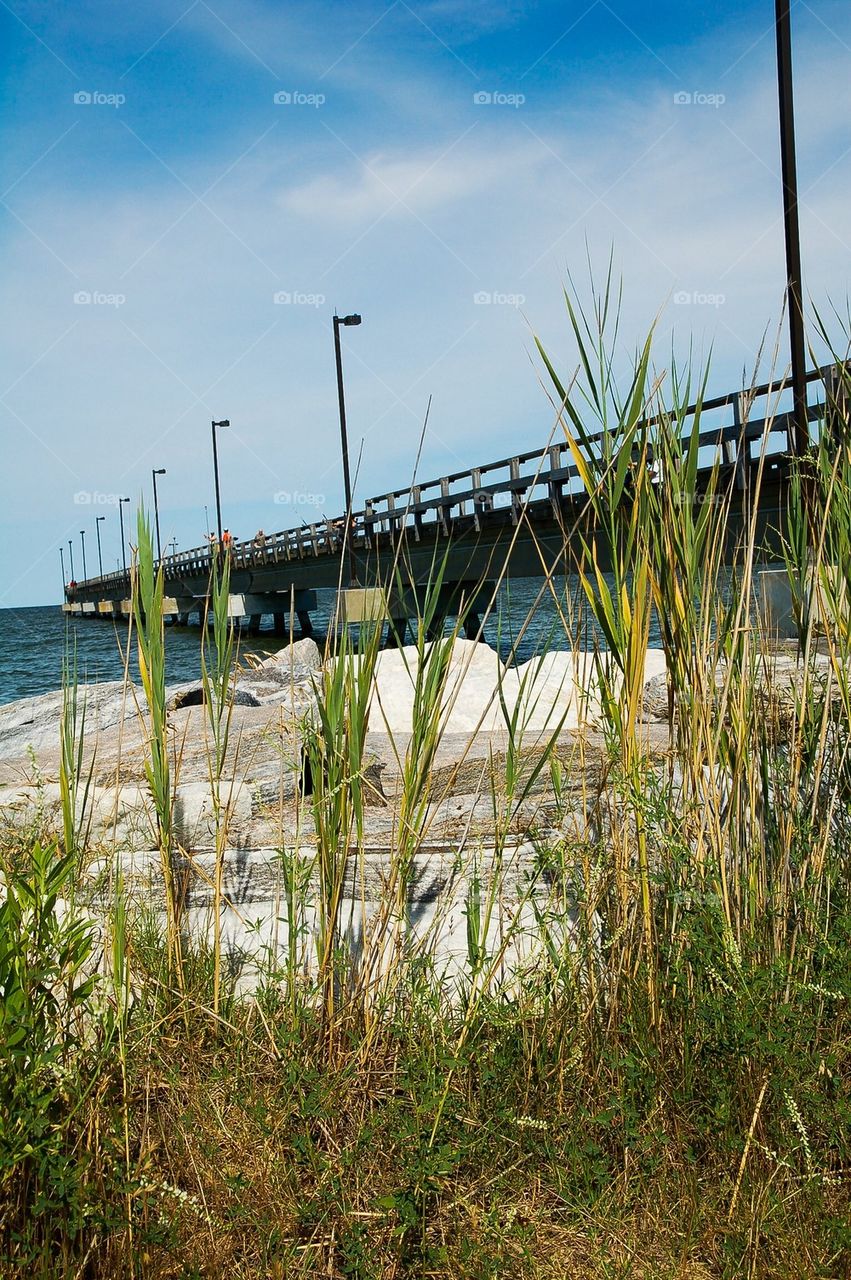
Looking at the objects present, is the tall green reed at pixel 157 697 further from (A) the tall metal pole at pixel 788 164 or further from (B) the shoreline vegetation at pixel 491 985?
(A) the tall metal pole at pixel 788 164

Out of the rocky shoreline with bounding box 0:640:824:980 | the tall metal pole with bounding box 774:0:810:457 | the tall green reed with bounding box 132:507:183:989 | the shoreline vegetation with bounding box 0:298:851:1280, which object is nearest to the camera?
the shoreline vegetation with bounding box 0:298:851:1280

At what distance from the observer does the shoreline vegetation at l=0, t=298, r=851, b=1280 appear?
1.85 metres

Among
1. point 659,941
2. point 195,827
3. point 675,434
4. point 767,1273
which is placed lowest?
point 767,1273

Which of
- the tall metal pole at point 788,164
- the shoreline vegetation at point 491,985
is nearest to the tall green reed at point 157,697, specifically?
the shoreline vegetation at point 491,985

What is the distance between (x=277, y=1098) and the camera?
215 centimetres

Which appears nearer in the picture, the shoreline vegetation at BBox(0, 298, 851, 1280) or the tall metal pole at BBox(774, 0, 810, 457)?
the shoreline vegetation at BBox(0, 298, 851, 1280)

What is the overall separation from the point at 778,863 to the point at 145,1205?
167cm

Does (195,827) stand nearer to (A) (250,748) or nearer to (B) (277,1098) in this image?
(A) (250,748)

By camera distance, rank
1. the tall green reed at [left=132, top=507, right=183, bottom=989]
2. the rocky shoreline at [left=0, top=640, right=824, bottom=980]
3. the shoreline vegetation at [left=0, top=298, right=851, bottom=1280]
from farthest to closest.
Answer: the rocky shoreline at [left=0, top=640, right=824, bottom=980] → the tall green reed at [left=132, top=507, right=183, bottom=989] → the shoreline vegetation at [left=0, top=298, right=851, bottom=1280]

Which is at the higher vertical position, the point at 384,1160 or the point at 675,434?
the point at 675,434

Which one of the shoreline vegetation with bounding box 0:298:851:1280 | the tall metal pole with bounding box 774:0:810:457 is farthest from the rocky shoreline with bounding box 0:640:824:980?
the tall metal pole with bounding box 774:0:810:457

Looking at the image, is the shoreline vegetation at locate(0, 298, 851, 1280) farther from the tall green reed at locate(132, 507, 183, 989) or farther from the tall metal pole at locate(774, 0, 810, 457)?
the tall metal pole at locate(774, 0, 810, 457)

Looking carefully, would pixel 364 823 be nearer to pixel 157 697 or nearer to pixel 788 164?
pixel 157 697

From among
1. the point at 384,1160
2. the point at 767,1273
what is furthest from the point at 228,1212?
the point at 767,1273
